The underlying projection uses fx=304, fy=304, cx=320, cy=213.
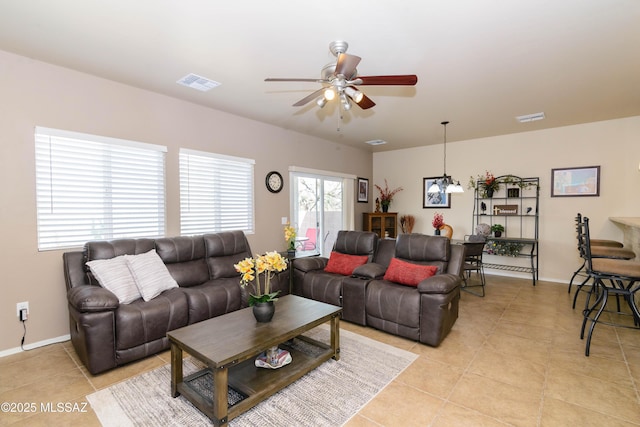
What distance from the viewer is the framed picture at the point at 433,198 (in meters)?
6.46

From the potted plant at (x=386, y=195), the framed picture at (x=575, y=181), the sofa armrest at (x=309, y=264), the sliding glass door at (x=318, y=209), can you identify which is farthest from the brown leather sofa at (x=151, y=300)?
the framed picture at (x=575, y=181)

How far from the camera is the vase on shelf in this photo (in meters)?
2.32

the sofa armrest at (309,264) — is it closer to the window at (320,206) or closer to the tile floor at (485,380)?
the tile floor at (485,380)

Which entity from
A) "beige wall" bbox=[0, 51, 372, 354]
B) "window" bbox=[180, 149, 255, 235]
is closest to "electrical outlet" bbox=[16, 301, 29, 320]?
"beige wall" bbox=[0, 51, 372, 354]

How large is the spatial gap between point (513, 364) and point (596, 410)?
0.61m

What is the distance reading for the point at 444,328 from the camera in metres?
2.92

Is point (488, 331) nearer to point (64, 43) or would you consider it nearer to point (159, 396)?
point (159, 396)

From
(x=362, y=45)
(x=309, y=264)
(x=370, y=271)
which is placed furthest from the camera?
(x=309, y=264)

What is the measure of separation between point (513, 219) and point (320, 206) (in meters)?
3.67

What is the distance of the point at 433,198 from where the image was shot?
21.8 feet

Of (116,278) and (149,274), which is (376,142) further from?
Answer: (116,278)

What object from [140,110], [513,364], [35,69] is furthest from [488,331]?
[35,69]

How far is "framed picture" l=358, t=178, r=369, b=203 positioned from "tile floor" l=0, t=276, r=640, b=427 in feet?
13.2

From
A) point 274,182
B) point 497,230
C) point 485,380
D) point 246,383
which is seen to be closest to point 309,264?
point 274,182
